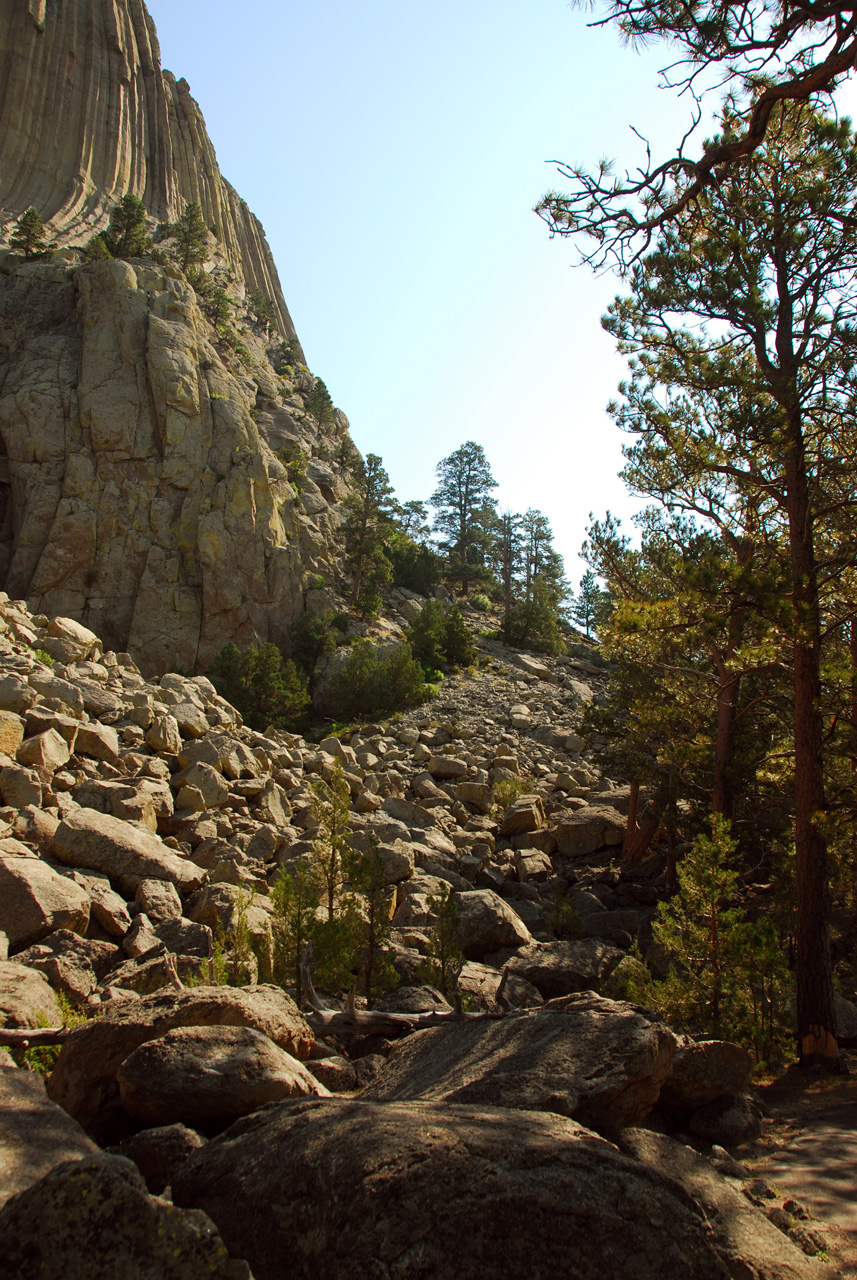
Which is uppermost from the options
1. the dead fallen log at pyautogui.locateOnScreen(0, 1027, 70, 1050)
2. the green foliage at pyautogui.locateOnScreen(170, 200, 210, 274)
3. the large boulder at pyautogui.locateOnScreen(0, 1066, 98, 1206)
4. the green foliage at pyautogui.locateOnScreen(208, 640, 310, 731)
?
the green foliage at pyautogui.locateOnScreen(170, 200, 210, 274)

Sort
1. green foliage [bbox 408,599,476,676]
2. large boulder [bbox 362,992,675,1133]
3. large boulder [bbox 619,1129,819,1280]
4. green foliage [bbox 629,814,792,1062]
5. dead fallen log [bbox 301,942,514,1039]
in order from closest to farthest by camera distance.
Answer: large boulder [bbox 619,1129,819,1280] < large boulder [bbox 362,992,675,1133] < dead fallen log [bbox 301,942,514,1039] < green foliage [bbox 629,814,792,1062] < green foliage [bbox 408,599,476,676]

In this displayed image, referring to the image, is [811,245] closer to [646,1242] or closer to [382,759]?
[646,1242]

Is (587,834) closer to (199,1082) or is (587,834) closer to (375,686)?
(375,686)

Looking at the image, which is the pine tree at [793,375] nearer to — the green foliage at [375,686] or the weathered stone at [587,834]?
A: the weathered stone at [587,834]

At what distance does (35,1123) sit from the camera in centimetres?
305

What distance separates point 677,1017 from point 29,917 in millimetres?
6425

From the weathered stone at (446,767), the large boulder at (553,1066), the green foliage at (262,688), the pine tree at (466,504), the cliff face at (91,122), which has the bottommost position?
the large boulder at (553,1066)

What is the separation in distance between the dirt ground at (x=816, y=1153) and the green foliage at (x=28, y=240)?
4544cm

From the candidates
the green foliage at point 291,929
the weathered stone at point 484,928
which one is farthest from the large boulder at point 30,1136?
the weathered stone at point 484,928

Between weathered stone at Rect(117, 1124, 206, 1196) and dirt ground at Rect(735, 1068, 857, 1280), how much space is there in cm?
287

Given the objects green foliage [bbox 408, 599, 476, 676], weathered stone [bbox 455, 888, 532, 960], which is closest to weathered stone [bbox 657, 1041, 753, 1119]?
weathered stone [bbox 455, 888, 532, 960]

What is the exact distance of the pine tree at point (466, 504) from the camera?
49125 millimetres

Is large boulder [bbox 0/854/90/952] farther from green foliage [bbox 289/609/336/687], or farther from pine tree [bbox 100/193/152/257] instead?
pine tree [bbox 100/193/152/257]

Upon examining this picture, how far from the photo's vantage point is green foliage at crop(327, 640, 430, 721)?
2639cm
